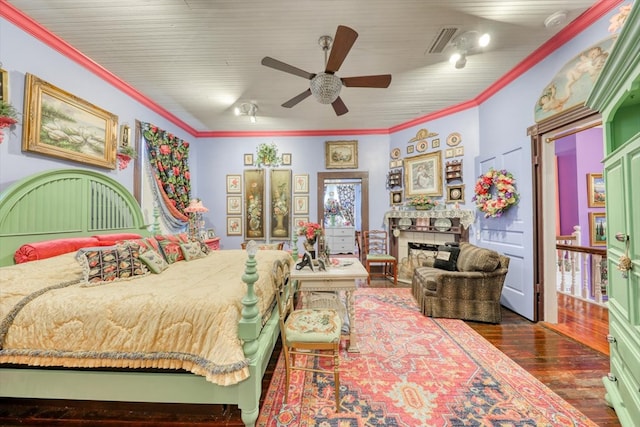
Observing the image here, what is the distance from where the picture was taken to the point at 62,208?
98.8 inches

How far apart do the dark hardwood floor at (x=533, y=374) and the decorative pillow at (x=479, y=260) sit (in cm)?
71

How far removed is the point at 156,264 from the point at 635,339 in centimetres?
353

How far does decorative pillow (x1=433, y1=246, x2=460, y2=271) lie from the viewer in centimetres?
356

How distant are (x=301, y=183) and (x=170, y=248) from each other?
10.1ft

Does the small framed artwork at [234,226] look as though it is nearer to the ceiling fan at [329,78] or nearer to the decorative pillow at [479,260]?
the ceiling fan at [329,78]

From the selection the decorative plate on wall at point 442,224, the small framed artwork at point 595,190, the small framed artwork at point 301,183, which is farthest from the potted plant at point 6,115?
the small framed artwork at point 595,190

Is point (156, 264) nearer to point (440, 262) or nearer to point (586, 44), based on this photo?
point (440, 262)

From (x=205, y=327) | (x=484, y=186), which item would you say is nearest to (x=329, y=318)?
(x=205, y=327)

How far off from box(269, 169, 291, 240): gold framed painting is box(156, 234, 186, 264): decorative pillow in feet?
Result: 8.16

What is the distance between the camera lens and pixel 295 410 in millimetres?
1754

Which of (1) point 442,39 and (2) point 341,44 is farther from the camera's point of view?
(1) point 442,39

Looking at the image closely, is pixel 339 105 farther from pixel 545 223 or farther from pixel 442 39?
pixel 545 223

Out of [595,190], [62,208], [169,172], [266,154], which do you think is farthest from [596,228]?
[62,208]

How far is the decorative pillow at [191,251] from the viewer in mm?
3177
